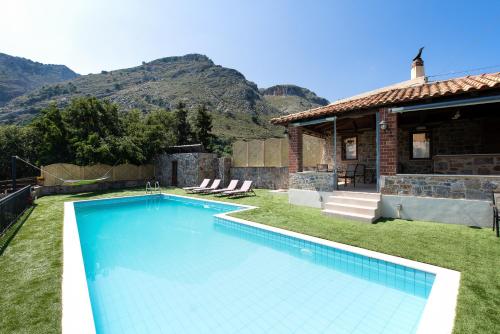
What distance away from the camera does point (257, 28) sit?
772 inches

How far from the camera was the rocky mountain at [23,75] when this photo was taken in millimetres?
90363

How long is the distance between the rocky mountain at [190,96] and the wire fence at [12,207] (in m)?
38.2

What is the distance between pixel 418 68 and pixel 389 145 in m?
9.25

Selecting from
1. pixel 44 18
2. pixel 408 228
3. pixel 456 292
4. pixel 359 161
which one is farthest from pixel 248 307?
pixel 44 18

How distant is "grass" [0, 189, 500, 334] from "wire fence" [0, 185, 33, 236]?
0.44m

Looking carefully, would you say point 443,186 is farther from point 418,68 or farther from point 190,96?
point 190,96

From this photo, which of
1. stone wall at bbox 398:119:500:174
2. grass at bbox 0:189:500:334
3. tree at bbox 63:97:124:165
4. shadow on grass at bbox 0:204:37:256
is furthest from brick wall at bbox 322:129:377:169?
tree at bbox 63:97:124:165

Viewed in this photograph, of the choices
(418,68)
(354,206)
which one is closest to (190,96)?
(418,68)

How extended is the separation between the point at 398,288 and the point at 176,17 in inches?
709

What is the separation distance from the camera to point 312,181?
1040 centimetres

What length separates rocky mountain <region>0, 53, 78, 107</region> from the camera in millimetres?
90363

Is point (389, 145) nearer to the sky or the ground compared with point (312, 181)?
nearer to the sky

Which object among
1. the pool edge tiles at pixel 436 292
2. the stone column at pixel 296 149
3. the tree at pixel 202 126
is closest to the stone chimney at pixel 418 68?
the stone column at pixel 296 149

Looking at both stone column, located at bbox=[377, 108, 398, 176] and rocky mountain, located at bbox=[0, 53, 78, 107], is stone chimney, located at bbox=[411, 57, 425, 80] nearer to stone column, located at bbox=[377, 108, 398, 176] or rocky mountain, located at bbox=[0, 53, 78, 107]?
stone column, located at bbox=[377, 108, 398, 176]
